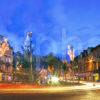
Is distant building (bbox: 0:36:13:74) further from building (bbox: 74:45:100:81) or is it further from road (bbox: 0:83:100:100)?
road (bbox: 0:83:100:100)

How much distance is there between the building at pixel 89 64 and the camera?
131850 millimetres

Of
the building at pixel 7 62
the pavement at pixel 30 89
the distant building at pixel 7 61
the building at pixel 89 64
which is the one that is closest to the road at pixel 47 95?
the pavement at pixel 30 89

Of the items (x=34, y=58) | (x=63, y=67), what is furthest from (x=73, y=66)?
(x=34, y=58)

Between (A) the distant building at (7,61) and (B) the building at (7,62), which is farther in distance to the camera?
(A) the distant building at (7,61)

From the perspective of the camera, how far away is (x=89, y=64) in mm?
141375

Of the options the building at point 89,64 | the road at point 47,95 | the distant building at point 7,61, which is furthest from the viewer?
the building at point 89,64

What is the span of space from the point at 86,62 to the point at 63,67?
16946mm

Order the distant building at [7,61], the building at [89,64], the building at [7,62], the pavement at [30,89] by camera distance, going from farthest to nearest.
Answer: the building at [89,64], the distant building at [7,61], the building at [7,62], the pavement at [30,89]

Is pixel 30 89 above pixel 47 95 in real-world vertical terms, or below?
above

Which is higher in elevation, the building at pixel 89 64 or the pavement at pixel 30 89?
the building at pixel 89 64

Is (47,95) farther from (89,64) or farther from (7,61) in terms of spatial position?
(89,64)

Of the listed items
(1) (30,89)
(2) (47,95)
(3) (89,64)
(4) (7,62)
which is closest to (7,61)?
(4) (7,62)

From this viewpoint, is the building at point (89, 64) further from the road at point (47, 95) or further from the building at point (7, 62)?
the road at point (47, 95)

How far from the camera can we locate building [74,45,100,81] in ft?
433
